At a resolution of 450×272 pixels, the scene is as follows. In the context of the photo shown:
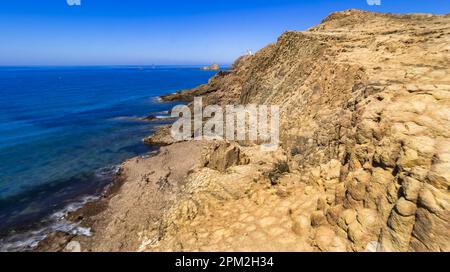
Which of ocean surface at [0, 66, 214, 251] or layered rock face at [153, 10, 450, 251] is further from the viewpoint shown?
ocean surface at [0, 66, 214, 251]

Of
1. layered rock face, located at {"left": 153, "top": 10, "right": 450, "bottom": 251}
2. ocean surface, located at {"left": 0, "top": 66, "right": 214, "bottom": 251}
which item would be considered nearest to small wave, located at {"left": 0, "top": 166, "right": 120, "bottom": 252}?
ocean surface, located at {"left": 0, "top": 66, "right": 214, "bottom": 251}

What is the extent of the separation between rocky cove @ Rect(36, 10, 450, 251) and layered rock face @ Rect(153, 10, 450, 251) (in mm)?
34

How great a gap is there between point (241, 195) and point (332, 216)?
4.34 m

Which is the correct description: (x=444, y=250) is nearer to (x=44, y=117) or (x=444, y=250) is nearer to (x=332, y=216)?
(x=332, y=216)

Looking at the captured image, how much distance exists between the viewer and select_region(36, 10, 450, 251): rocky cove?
6.91 m

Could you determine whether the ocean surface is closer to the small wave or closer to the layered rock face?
the small wave

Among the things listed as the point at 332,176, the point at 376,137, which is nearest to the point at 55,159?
the point at 332,176

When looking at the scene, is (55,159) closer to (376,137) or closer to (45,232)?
(45,232)

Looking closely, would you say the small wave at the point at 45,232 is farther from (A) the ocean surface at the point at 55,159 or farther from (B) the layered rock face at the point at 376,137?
(B) the layered rock face at the point at 376,137

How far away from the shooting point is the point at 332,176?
32.9 ft

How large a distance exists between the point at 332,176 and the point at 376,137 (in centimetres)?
213

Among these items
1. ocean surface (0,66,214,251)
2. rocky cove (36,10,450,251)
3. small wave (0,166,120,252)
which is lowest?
small wave (0,166,120,252)
